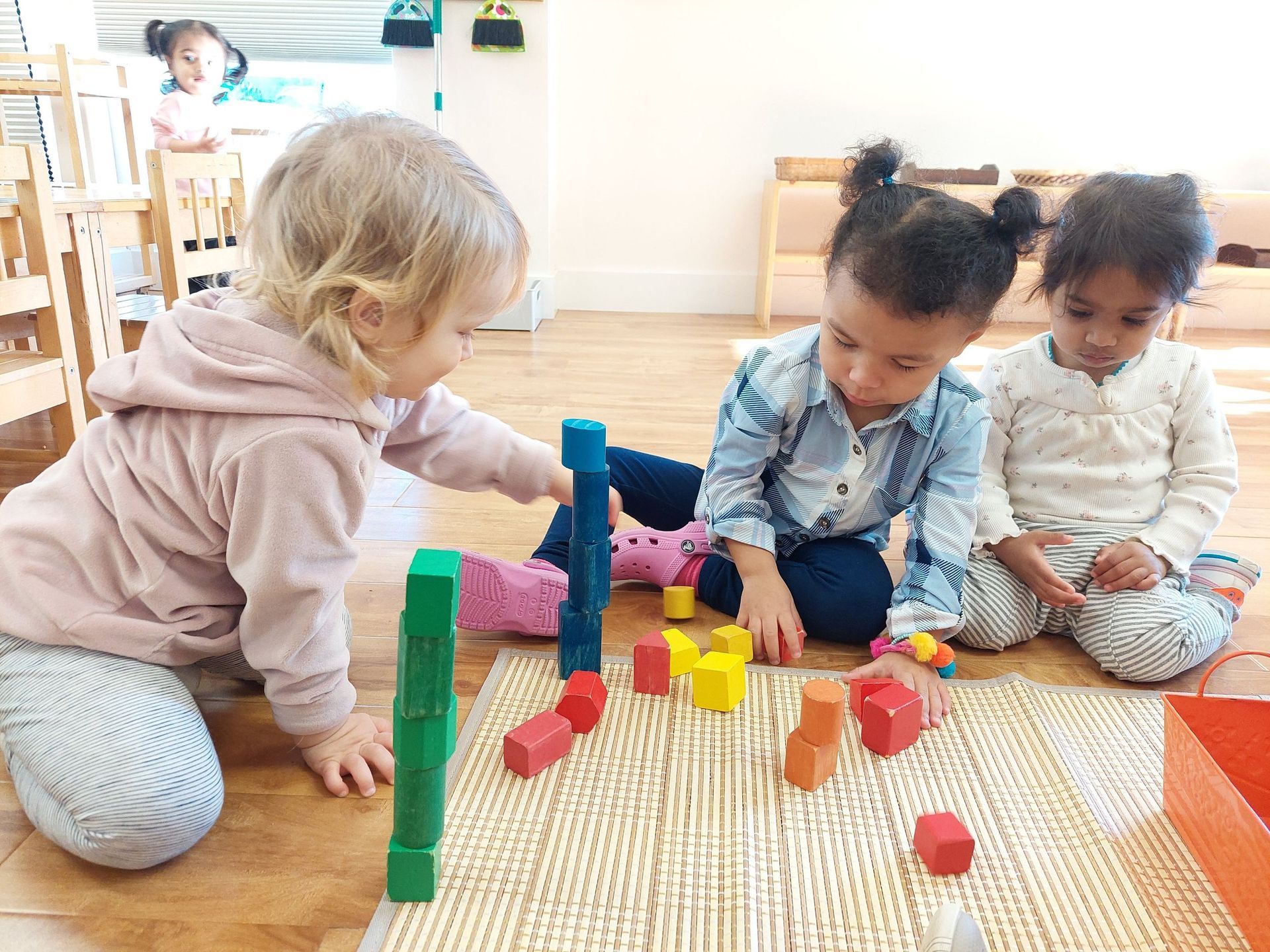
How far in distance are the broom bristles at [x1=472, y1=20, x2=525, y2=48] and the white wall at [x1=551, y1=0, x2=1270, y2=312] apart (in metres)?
0.24

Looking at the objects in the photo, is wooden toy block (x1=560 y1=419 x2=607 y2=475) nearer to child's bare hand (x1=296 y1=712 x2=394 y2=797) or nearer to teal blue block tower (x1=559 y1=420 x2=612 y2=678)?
teal blue block tower (x1=559 y1=420 x2=612 y2=678)

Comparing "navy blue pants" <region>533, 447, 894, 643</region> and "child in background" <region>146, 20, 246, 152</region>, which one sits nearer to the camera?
"navy blue pants" <region>533, 447, 894, 643</region>

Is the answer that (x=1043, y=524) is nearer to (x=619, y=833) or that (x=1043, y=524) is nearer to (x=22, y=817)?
(x=619, y=833)

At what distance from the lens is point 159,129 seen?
2.54 meters

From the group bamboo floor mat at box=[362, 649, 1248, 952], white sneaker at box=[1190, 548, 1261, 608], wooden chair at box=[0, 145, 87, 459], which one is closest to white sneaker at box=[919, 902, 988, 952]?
bamboo floor mat at box=[362, 649, 1248, 952]

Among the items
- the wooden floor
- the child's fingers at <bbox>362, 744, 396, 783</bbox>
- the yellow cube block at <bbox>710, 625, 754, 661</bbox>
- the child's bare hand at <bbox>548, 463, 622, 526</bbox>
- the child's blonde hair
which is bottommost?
the wooden floor

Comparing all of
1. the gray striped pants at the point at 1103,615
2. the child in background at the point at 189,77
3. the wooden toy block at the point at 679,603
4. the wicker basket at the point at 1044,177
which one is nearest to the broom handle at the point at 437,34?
the child in background at the point at 189,77

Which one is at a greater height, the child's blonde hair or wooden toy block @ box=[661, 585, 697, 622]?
the child's blonde hair

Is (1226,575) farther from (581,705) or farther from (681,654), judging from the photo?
(581,705)

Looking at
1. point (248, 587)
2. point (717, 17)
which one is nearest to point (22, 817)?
point (248, 587)

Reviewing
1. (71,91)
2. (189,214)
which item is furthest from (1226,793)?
(71,91)

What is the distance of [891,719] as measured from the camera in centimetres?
83

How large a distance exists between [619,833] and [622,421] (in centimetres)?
125

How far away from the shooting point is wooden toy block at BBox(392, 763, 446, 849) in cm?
60
